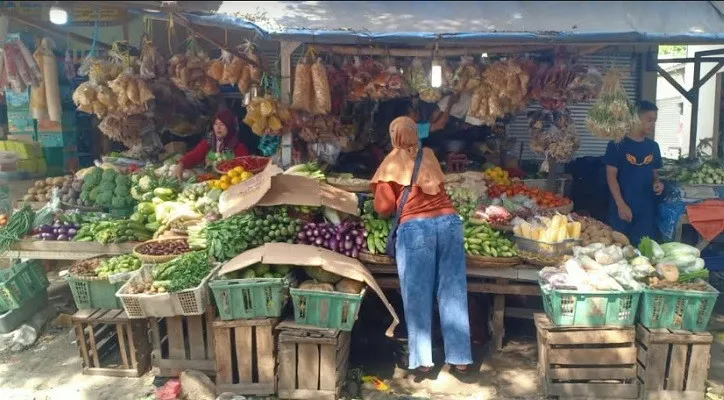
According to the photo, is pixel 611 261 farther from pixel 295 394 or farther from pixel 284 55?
pixel 284 55

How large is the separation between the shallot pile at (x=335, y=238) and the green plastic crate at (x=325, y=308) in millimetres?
648

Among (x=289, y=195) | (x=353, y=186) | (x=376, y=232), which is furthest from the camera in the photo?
(x=353, y=186)

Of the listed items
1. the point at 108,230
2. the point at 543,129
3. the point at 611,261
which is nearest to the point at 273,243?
the point at 108,230

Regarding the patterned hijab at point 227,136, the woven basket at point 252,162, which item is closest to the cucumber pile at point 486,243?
the woven basket at point 252,162

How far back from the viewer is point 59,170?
Answer: 26.0 ft

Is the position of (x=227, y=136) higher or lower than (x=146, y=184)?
higher

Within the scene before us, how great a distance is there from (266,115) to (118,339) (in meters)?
2.44

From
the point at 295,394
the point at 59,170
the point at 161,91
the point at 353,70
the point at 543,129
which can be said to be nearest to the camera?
the point at 295,394

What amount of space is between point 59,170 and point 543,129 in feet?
21.0

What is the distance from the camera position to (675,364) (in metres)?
4.12

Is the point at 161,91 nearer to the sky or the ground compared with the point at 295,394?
nearer to the sky

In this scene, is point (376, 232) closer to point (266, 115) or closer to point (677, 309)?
point (266, 115)

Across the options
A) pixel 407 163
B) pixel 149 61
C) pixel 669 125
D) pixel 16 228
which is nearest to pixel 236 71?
pixel 149 61

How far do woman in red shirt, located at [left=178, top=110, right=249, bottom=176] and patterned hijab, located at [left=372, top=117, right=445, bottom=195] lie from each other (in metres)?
2.80
